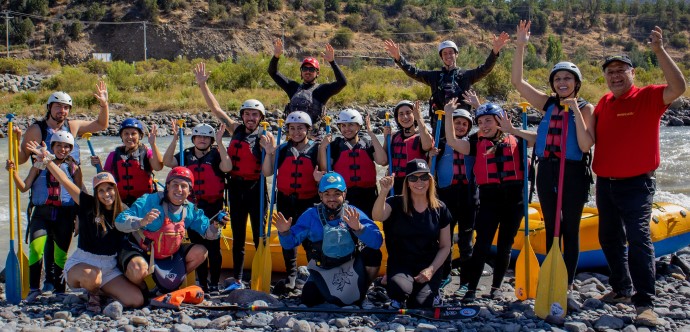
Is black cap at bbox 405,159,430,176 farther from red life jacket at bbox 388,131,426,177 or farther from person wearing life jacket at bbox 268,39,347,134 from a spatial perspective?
person wearing life jacket at bbox 268,39,347,134

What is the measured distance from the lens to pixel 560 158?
4.79 meters

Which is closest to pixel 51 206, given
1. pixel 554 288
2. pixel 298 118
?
pixel 298 118

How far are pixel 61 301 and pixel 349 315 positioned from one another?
236 cm

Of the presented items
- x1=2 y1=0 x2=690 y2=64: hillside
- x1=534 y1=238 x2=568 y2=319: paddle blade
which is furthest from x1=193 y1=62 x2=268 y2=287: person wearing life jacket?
x1=2 y1=0 x2=690 y2=64: hillside

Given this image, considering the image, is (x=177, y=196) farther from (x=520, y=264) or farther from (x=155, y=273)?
(x=520, y=264)

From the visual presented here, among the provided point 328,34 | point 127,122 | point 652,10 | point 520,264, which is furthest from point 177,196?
point 652,10

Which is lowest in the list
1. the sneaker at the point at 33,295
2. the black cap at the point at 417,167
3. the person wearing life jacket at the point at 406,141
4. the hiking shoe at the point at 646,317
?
the sneaker at the point at 33,295

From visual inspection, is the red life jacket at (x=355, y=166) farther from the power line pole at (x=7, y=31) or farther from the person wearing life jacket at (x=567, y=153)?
the power line pole at (x=7, y=31)

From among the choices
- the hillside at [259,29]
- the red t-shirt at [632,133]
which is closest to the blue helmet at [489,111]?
the red t-shirt at [632,133]

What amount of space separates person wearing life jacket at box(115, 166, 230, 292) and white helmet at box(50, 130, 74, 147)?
0.92 metres

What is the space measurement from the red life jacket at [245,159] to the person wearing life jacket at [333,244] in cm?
92

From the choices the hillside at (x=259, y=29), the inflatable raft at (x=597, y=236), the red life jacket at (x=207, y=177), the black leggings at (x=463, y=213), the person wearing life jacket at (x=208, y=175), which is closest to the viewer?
the black leggings at (x=463, y=213)

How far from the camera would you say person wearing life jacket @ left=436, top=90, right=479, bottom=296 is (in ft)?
17.8

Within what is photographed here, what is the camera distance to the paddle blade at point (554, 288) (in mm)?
4688
